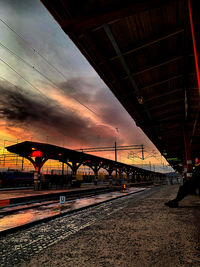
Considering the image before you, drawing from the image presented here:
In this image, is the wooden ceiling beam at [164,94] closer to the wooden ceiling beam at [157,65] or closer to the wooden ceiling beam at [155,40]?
the wooden ceiling beam at [157,65]

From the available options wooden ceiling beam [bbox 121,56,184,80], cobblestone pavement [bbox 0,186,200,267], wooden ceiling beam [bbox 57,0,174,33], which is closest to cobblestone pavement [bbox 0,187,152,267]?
cobblestone pavement [bbox 0,186,200,267]

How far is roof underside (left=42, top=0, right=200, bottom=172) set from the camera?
15.2 feet

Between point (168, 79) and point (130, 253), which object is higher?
point (168, 79)

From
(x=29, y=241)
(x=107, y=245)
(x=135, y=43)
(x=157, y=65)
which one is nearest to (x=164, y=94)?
(x=157, y=65)

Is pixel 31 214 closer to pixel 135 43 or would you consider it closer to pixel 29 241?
pixel 29 241

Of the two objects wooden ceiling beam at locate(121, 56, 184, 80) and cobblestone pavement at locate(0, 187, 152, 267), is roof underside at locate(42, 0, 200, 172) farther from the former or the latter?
cobblestone pavement at locate(0, 187, 152, 267)

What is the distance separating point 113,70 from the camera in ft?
23.8

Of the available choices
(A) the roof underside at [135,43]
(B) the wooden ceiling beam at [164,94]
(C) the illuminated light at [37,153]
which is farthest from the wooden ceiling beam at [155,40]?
(C) the illuminated light at [37,153]

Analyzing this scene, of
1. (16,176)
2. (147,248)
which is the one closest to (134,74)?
(147,248)

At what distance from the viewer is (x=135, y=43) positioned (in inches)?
241

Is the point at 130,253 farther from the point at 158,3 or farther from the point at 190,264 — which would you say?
the point at 158,3

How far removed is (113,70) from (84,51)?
1.70 meters

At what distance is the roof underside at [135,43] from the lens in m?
4.64

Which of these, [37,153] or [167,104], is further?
[37,153]
